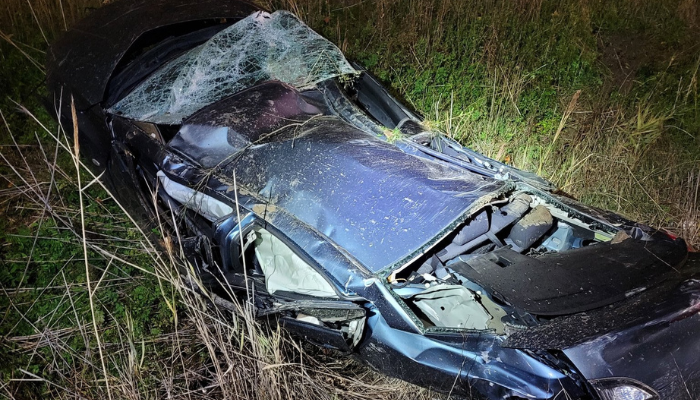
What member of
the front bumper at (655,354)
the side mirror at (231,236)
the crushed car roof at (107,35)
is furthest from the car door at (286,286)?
the crushed car roof at (107,35)

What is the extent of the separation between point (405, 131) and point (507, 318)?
1.49 m

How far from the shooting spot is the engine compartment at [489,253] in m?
1.94

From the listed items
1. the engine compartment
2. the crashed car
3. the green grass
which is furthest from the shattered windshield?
the engine compartment

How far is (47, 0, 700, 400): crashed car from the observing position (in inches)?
69.9

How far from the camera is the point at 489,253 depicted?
2.13 metres

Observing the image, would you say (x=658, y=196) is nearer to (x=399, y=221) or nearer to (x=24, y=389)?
(x=399, y=221)

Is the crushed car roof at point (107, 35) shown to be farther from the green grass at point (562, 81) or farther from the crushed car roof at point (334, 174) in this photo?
the green grass at point (562, 81)

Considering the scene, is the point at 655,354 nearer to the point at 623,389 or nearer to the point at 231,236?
the point at 623,389

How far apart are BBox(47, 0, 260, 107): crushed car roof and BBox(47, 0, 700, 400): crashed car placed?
15 millimetres

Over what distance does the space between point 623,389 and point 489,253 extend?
716 millimetres

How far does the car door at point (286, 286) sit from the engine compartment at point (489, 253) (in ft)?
0.89

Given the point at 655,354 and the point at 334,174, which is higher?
the point at 334,174

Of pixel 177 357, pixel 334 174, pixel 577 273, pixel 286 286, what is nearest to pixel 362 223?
pixel 334 174

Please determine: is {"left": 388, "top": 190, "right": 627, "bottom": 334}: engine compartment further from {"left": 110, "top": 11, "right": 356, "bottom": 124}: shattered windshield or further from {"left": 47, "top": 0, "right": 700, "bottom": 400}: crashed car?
{"left": 110, "top": 11, "right": 356, "bottom": 124}: shattered windshield
